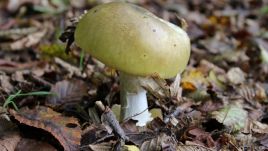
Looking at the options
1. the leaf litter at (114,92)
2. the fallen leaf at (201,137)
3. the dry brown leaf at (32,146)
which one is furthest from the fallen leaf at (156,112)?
the dry brown leaf at (32,146)

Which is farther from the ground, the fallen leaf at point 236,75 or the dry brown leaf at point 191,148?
the dry brown leaf at point 191,148

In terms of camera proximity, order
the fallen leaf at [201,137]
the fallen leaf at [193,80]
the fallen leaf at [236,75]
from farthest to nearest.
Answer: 1. the fallen leaf at [236,75]
2. the fallen leaf at [193,80]
3. the fallen leaf at [201,137]

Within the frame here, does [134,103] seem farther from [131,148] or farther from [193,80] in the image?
[193,80]

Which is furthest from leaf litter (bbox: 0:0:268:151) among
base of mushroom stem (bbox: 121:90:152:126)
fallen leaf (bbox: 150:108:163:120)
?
base of mushroom stem (bbox: 121:90:152:126)

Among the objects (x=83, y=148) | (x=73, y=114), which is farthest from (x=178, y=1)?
(x=83, y=148)

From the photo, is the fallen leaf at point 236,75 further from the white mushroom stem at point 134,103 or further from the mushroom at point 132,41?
the mushroom at point 132,41

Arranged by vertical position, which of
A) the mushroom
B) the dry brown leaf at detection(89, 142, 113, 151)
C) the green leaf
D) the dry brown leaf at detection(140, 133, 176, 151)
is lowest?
the green leaf

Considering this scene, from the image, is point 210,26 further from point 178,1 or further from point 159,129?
point 159,129

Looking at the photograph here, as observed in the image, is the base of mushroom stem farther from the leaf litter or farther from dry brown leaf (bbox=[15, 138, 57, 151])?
dry brown leaf (bbox=[15, 138, 57, 151])
